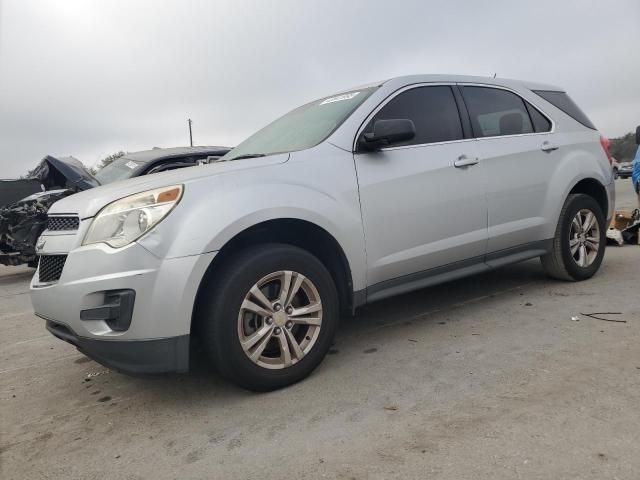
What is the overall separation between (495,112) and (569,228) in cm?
123

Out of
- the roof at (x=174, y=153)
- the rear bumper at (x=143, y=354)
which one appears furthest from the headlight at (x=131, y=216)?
the roof at (x=174, y=153)

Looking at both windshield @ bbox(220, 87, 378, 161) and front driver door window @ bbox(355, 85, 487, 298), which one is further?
windshield @ bbox(220, 87, 378, 161)

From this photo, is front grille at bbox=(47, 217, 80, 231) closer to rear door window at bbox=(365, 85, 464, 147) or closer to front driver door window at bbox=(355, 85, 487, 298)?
front driver door window at bbox=(355, 85, 487, 298)

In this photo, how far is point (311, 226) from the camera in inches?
116

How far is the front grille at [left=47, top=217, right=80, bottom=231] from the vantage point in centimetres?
273

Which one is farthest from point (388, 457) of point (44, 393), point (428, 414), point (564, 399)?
point (44, 393)

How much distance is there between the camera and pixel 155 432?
248 cm

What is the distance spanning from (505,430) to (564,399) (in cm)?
43

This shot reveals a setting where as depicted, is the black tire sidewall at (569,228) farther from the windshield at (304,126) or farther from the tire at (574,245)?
the windshield at (304,126)

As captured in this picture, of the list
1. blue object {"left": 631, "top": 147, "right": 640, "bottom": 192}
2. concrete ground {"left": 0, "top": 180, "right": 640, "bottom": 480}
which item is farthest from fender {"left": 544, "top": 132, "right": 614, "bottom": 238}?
blue object {"left": 631, "top": 147, "right": 640, "bottom": 192}

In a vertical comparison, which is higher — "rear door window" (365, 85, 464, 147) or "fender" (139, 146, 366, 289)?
"rear door window" (365, 85, 464, 147)

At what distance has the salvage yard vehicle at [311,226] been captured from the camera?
2.48m

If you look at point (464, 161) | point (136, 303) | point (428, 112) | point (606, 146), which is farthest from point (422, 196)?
point (606, 146)

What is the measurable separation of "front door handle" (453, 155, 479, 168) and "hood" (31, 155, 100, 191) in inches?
185
